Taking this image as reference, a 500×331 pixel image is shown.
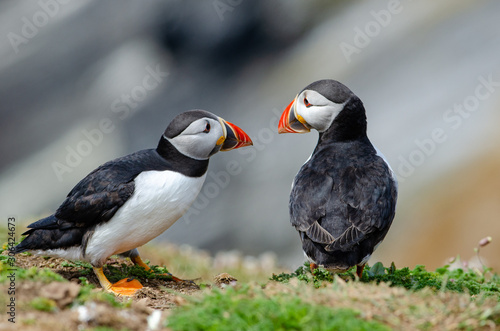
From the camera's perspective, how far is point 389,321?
3117 millimetres

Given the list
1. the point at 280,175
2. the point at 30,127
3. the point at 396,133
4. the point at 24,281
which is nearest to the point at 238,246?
the point at 280,175

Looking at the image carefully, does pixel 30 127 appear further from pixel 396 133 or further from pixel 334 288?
pixel 334 288

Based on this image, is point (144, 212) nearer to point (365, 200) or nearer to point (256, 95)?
point (365, 200)

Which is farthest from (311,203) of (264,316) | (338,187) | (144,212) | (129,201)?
(264,316)

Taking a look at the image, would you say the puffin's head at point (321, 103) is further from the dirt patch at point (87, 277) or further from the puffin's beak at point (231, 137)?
the dirt patch at point (87, 277)

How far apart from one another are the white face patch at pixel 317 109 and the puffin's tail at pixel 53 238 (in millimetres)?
2579

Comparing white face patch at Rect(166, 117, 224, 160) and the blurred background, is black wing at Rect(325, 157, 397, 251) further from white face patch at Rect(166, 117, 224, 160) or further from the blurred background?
the blurred background

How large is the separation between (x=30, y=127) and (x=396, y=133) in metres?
9.78

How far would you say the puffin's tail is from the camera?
5379 millimetres

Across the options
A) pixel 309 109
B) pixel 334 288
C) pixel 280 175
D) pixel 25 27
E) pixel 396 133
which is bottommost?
pixel 334 288

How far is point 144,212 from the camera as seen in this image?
5.25 m

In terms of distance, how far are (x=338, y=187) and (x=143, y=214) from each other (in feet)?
6.12

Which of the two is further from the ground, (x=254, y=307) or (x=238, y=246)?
(x=238, y=246)

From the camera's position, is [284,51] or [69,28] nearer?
[284,51]
